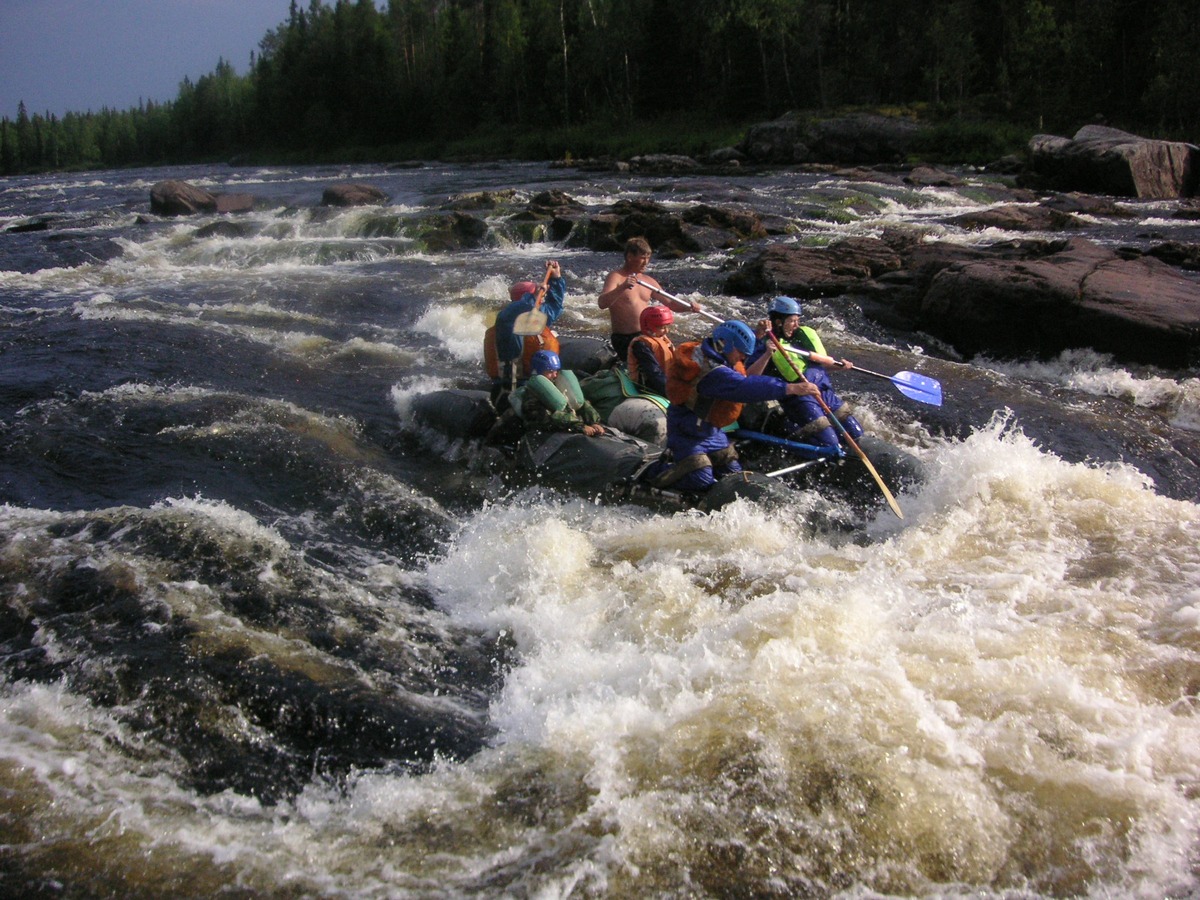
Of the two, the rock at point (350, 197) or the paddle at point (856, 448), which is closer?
the paddle at point (856, 448)

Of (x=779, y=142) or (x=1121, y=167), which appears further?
(x=779, y=142)

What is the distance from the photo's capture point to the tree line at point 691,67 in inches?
1400

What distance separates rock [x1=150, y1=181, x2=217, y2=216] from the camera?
78.8ft

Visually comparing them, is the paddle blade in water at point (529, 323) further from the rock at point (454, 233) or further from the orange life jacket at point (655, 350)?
the rock at point (454, 233)

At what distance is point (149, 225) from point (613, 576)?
20283mm

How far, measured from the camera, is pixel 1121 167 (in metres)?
22.6

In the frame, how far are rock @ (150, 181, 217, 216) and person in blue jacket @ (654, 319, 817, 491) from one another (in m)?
21.6

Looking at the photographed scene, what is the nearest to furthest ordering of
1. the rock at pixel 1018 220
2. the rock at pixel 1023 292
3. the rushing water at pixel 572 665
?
the rushing water at pixel 572 665
the rock at pixel 1023 292
the rock at pixel 1018 220

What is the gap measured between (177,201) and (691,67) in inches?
1314

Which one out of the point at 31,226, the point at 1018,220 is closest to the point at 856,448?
the point at 1018,220

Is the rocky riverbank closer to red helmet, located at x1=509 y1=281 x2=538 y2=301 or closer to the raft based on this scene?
the raft

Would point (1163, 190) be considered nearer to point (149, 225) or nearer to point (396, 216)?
point (396, 216)

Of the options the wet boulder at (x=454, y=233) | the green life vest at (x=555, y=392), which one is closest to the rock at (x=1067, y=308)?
the green life vest at (x=555, y=392)

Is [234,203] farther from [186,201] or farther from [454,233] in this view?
[454,233]
